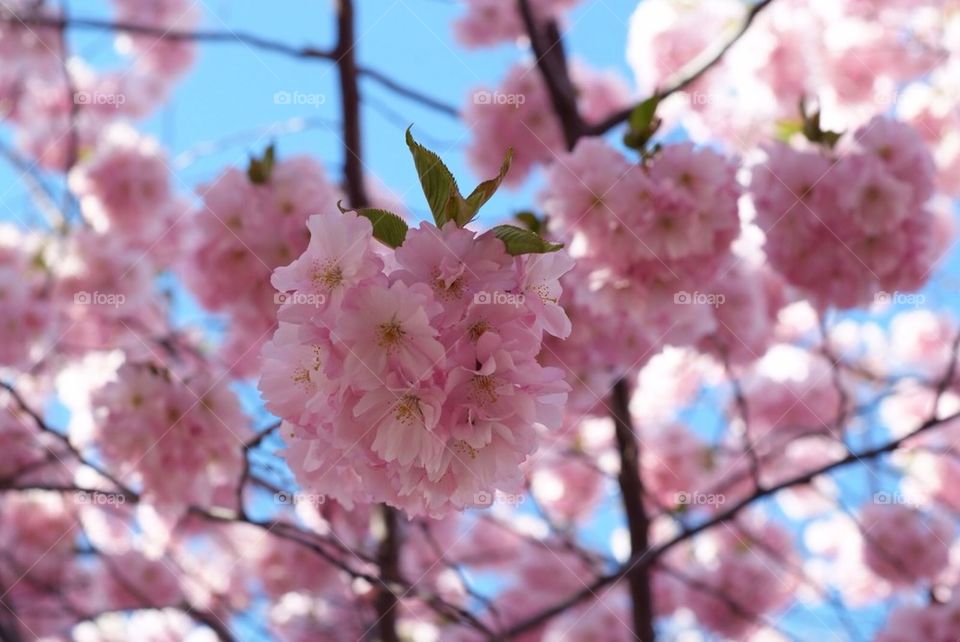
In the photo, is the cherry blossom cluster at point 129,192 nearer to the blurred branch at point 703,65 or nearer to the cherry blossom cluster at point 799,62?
the blurred branch at point 703,65

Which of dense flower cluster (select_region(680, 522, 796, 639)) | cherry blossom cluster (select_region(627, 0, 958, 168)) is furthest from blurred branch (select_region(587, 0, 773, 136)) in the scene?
dense flower cluster (select_region(680, 522, 796, 639))

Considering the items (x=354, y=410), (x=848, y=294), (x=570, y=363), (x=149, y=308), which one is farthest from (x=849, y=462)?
(x=149, y=308)

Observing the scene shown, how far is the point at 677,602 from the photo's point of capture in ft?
11.4

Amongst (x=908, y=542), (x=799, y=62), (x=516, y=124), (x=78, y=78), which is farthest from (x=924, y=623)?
(x=78, y=78)

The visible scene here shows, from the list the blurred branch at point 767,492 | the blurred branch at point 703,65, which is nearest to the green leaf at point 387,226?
the blurred branch at point 767,492

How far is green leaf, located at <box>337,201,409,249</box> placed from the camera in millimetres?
1029

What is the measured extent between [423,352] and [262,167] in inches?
51.6

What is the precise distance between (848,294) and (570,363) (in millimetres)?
678

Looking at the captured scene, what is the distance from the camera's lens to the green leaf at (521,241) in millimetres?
983

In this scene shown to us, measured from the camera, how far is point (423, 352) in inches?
37.1

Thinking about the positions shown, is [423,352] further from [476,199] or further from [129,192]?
[129,192]

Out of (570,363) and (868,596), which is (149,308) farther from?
(868,596)

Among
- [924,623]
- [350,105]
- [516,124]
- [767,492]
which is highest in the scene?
[516,124]

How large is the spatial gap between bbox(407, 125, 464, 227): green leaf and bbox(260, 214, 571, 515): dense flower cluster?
1.0 inches
